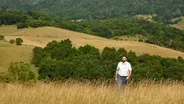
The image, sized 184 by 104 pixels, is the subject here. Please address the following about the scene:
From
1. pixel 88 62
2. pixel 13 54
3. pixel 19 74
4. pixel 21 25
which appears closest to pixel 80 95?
pixel 19 74

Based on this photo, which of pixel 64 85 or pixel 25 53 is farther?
pixel 25 53

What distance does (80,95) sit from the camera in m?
8.13

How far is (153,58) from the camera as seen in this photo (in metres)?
102

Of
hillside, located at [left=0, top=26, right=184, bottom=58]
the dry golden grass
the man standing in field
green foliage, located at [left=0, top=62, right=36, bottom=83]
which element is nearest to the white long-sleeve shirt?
the man standing in field

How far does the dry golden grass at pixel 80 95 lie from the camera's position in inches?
303

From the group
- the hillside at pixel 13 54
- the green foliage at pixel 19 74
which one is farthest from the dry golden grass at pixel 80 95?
the hillside at pixel 13 54

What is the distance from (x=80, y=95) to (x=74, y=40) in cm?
12858

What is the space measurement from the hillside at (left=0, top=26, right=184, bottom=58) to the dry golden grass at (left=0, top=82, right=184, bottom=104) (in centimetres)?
11039

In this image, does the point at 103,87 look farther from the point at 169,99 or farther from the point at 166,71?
the point at 166,71

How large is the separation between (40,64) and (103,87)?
7739cm

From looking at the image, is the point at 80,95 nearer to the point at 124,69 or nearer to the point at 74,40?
the point at 124,69

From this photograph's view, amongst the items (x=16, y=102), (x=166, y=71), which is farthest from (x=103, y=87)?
(x=166, y=71)

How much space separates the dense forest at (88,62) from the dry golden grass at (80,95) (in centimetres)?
5543

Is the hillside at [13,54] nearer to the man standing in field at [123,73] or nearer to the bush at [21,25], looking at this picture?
the bush at [21,25]
